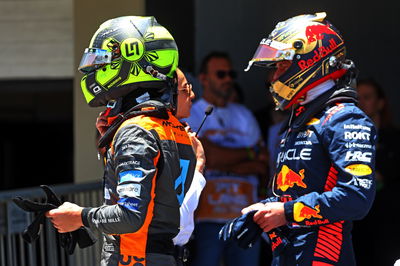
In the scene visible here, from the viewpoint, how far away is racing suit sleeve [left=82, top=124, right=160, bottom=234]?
116 inches

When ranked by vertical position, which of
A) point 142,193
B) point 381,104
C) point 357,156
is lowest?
point 381,104

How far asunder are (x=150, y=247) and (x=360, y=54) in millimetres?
5017

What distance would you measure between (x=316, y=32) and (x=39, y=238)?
2.69m

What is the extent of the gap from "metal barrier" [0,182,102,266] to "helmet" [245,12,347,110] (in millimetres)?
2243

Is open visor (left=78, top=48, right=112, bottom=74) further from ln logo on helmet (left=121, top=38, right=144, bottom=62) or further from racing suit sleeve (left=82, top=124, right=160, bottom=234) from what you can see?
racing suit sleeve (left=82, top=124, right=160, bottom=234)

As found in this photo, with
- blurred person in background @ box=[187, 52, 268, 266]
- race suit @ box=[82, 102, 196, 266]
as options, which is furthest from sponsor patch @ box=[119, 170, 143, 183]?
blurred person in background @ box=[187, 52, 268, 266]

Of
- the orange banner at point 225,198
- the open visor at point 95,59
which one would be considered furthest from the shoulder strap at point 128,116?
the orange banner at point 225,198

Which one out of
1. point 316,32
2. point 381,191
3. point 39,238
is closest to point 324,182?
point 316,32

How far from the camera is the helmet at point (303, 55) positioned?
11.6ft

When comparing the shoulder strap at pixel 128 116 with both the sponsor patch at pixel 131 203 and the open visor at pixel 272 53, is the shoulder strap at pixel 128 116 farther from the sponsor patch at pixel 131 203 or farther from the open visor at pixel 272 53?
the open visor at pixel 272 53

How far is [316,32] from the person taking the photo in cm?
355

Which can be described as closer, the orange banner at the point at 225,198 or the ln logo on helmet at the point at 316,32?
the ln logo on helmet at the point at 316,32

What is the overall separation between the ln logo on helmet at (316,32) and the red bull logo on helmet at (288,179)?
22.7 inches

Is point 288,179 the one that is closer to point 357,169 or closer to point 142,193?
point 357,169
